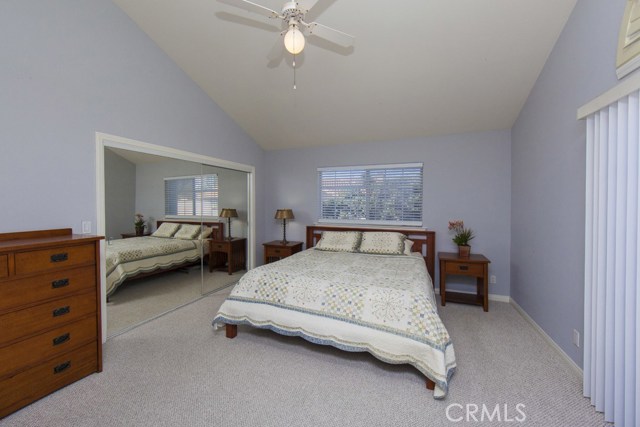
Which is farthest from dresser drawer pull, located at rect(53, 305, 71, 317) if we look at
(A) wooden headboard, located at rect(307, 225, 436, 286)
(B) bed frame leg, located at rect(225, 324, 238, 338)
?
(A) wooden headboard, located at rect(307, 225, 436, 286)

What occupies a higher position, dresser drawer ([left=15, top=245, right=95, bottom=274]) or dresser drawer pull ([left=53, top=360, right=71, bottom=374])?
dresser drawer ([left=15, top=245, right=95, bottom=274])

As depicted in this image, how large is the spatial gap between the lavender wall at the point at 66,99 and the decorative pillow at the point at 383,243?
2.79 metres

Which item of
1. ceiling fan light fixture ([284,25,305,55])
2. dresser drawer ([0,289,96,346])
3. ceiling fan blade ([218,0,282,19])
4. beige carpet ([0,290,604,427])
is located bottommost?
beige carpet ([0,290,604,427])

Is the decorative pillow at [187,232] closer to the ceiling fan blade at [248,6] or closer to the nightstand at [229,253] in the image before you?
the nightstand at [229,253]

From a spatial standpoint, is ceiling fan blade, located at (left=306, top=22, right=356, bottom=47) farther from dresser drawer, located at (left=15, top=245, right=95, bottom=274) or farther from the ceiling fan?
dresser drawer, located at (left=15, top=245, right=95, bottom=274)

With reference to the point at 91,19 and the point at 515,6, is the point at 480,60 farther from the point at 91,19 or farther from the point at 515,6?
the point at 91,19

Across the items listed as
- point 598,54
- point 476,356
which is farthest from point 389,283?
point 598,54

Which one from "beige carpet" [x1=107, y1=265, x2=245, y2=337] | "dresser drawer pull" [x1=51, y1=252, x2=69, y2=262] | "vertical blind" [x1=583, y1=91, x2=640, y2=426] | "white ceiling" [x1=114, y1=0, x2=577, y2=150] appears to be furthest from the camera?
"beige carpet" [x1=107, y1=265, x2=245, y2=337]

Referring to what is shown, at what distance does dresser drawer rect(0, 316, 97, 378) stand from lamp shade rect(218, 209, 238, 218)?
2096 mm

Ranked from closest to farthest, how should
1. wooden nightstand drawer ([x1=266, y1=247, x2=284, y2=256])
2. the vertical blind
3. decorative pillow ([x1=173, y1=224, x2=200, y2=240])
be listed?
the vertical blind → decorative pillow ([x1=173, y1=224, x2=200, y2=240]) → wooden nightstand drawer ([x1=266, y1=247, x2=284, y2=256])

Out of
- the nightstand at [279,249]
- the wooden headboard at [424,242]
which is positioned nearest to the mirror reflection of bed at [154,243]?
the nightstand at [279,249]

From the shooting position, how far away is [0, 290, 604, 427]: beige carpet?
1.66 meters

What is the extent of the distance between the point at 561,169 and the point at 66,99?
13.9 feet

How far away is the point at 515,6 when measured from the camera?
224 cm
